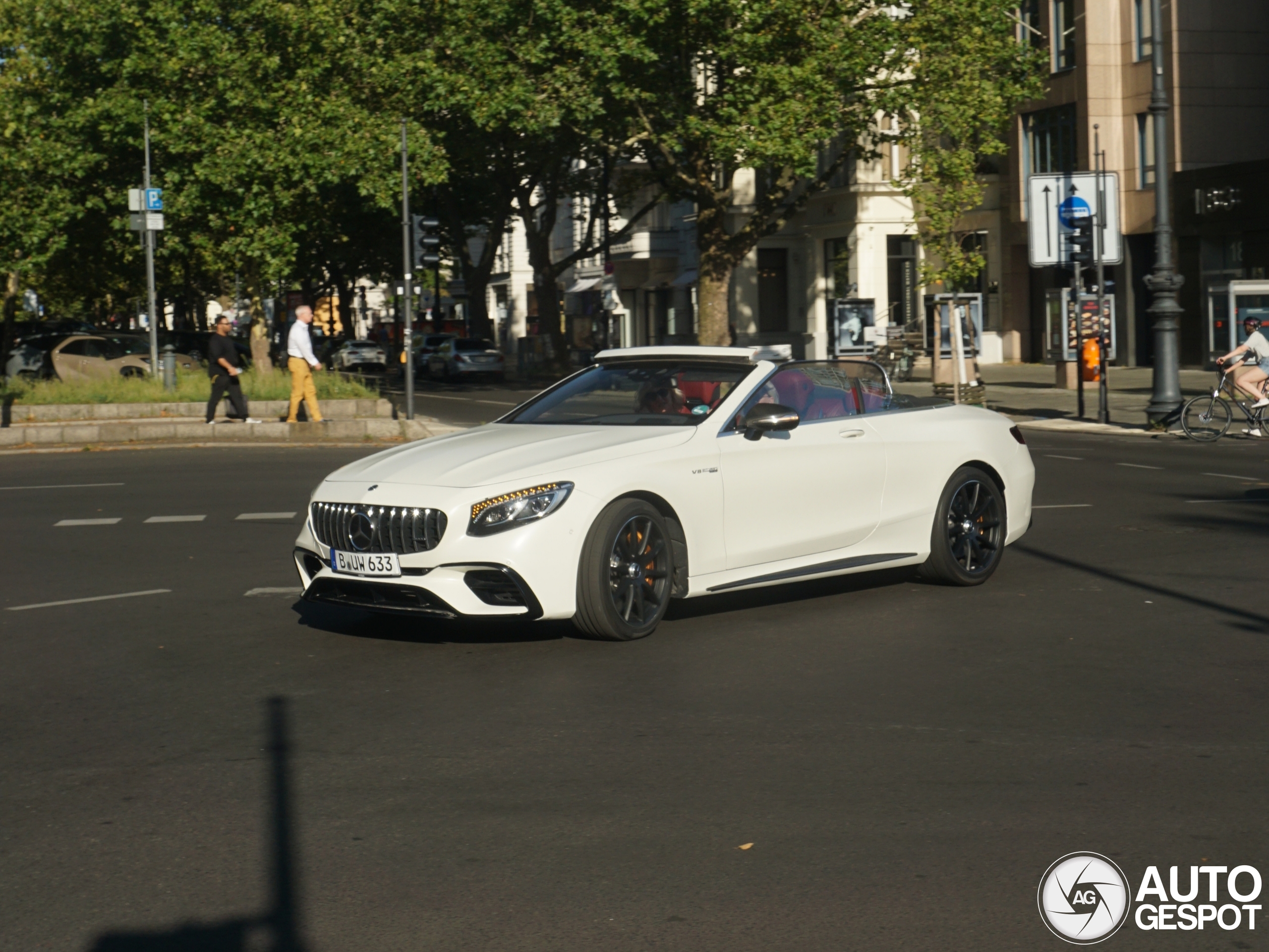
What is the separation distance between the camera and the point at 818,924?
4285 mm

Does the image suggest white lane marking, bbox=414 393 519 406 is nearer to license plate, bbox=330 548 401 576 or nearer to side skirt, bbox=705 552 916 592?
side skirt, bbox=705 552 916 592

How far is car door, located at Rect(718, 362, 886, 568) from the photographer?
8.88 m

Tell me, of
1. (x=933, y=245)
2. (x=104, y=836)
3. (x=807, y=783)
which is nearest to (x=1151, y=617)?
(x=807, y=783)

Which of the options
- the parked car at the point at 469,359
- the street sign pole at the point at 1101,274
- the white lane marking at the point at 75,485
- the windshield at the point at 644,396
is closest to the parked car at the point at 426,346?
the parked car at the point at 469,359

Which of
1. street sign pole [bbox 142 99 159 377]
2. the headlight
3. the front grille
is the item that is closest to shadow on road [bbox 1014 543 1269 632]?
the headlight

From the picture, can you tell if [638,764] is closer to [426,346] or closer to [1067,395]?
[1067,395]

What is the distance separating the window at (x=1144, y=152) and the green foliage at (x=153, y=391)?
23.9m

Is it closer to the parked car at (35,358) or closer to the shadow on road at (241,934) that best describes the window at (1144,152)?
the parked car at (35,358)

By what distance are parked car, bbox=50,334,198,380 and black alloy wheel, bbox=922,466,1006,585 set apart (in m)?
28.2

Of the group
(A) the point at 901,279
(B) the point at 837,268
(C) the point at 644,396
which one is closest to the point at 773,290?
(B) the point at 837,268

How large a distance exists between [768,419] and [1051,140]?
40250 millimetres

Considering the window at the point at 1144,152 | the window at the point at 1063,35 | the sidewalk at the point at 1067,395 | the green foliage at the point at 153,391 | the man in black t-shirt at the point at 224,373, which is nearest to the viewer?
the man in black t-shirt at the point at 224,373

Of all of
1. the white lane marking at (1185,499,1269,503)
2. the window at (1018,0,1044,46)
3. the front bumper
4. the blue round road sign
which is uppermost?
the window at (1018,0,1044,46)

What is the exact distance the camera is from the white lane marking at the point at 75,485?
17875 mm
